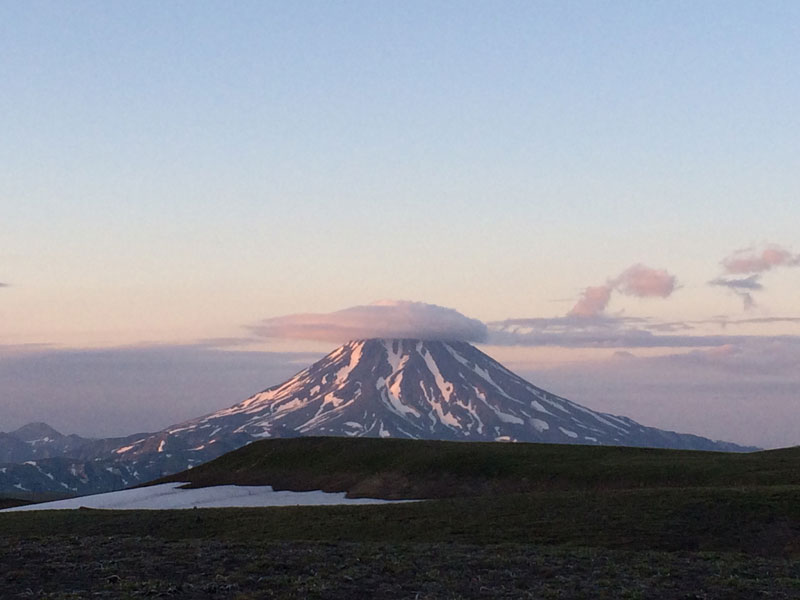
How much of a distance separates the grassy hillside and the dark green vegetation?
0.86 ft

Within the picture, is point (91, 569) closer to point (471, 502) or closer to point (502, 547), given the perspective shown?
point (502, 547)

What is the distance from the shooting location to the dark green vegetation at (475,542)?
2708 centimetres

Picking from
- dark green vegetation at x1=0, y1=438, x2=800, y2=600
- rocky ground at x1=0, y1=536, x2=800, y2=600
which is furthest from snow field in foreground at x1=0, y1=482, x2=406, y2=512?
rocky ground at x1=0, y1=536, x2=800, y2=600

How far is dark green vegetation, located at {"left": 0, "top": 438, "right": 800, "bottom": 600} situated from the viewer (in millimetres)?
27078

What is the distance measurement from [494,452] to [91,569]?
52967 millimetres

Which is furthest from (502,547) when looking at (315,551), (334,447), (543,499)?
(334,447)

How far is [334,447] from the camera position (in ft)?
292

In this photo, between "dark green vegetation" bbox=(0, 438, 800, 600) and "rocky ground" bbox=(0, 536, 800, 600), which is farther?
"dark green vegetation" bbox=(0, 438, 800, 600)

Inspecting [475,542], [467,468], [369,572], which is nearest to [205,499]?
[467,468]

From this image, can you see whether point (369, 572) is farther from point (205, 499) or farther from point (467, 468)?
point (205, 499)

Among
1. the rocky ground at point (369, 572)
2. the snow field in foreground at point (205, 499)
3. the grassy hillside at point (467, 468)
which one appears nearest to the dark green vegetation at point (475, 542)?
the rocky ground at point (369, 572)

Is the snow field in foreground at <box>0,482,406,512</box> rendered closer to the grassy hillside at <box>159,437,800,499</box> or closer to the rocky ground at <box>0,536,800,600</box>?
the grassy hillside at <box>159,437,800,499</box>

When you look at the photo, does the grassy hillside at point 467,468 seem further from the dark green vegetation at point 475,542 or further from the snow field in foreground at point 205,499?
the snow field in foreground at point 205,499

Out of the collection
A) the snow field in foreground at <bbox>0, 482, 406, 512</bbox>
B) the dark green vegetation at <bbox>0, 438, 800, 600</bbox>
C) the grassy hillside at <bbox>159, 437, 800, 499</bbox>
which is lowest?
the snow field in foreground at <bbox>0, 482, 406, 512</bbox>
